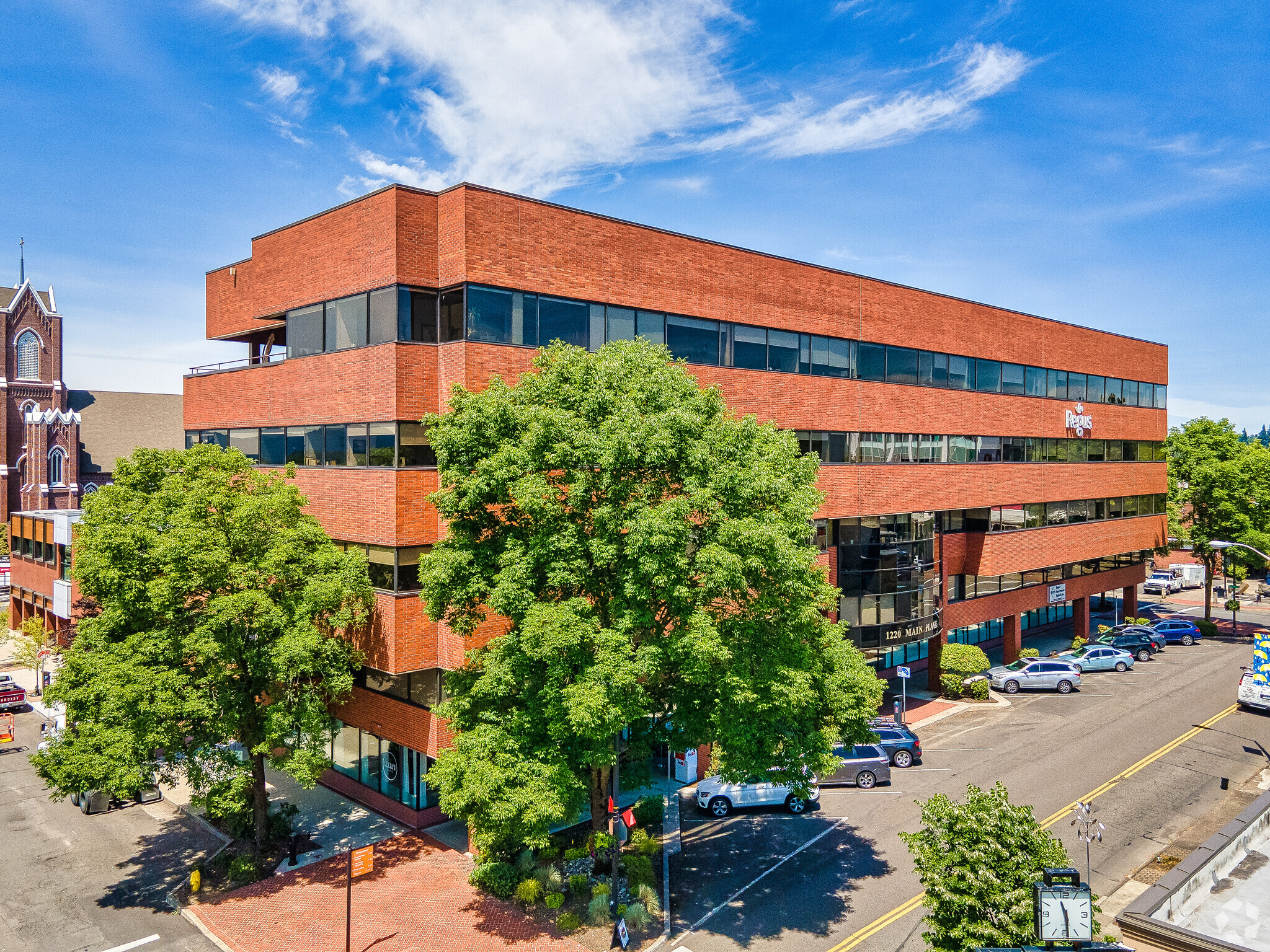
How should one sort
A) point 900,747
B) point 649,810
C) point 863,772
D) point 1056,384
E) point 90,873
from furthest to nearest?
1. point 1056,384
2. point 900,747
3. point 863,772
4. point 649,810
5. point 90,873

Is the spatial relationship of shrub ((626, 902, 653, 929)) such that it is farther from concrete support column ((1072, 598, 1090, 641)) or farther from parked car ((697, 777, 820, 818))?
concrete support column ((1072, 598, 1090, 641))

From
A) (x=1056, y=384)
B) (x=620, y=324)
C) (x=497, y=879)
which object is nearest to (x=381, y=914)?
(x=497, y=879)

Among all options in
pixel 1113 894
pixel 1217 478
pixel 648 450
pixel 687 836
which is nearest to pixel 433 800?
pixel 687 836

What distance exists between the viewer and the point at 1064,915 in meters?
12.0

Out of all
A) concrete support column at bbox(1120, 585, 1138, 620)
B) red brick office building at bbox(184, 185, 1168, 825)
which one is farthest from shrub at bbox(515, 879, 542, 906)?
concrete support column at bbox(1120, 585, 1138, 620)

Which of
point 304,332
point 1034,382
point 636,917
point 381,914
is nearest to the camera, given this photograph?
point 636,917

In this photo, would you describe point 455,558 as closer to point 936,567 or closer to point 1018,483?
point 936,567

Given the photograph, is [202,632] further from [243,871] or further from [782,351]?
[782,351]

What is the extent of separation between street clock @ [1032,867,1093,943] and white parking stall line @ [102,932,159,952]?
63.8ft

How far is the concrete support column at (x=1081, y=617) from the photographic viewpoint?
4953 centimetres

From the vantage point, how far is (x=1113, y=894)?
20.5m

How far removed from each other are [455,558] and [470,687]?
11.8 feet

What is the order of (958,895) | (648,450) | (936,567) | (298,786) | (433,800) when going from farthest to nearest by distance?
(936,567)
(298,786)
(433,800)
(648,450)
(958,895)

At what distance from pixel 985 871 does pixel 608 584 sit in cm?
939
